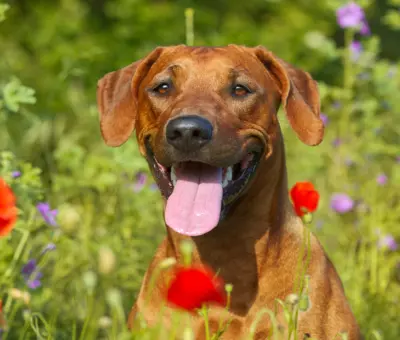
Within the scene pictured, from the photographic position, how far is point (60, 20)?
10938 mm

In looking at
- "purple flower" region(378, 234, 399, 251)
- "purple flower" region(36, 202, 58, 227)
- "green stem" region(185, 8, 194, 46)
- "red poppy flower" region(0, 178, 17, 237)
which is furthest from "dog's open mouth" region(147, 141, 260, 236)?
"purple flower" region(378, 234, 399, 251)

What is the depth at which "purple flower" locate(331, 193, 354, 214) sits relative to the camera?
6340mm

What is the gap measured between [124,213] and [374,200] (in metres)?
1.77

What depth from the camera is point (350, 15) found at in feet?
22.5

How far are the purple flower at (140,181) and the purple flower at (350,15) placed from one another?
1.84 metres

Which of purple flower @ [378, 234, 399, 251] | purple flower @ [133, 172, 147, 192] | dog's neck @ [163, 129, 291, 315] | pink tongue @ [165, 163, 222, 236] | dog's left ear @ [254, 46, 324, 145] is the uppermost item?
dog's left ear @ [254, 46, 324, 145]

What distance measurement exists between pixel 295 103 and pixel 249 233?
0.63 metres

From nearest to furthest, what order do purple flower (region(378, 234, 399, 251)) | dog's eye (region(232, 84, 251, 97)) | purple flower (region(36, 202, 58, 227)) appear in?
dog's eye (region(232, 84, 251, 97))
purple flower (region(36, 202, 58, 227))
purple flower (region(378, 234, 399, 251))

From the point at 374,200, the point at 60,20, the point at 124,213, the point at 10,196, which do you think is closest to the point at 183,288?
the point at 10,196

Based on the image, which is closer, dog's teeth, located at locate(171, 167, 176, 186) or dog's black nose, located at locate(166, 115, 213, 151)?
dog's black nose, located at locate(166, 115, 213, 151)

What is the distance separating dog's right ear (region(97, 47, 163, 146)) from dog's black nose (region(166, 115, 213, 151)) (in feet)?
2.27

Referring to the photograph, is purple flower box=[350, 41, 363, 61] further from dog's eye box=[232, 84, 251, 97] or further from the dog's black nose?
the dog's black nose

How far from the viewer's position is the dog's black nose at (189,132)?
364cm

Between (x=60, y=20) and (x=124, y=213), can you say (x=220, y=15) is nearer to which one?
(x=60, y=20)
